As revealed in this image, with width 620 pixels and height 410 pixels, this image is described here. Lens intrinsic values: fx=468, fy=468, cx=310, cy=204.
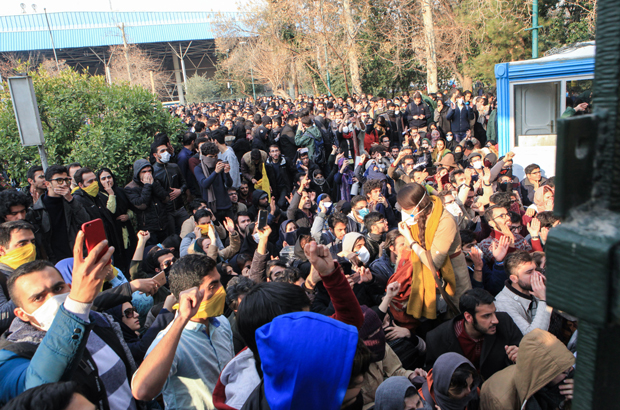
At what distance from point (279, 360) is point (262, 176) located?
6470 millimetres

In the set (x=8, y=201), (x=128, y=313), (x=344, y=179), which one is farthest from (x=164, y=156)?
(x=128, y=313)

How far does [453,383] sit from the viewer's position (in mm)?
2525

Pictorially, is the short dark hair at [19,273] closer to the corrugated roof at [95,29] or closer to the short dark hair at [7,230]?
the short dark hair at [7,230]

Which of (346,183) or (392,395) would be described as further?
(346,183)

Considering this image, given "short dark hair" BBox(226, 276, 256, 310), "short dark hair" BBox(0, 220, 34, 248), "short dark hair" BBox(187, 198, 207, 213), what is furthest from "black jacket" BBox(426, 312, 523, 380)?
"short dark hair" BBox(187, 198, 207, 213)

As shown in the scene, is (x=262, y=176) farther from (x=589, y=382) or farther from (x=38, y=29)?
(x=38, y=29)

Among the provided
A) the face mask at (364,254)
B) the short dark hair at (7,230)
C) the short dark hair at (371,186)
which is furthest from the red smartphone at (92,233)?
the short dark hair at (371,186)

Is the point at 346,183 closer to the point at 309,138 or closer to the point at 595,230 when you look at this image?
the point at 309,138

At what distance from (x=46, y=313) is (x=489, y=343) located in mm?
2624

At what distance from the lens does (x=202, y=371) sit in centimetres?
234

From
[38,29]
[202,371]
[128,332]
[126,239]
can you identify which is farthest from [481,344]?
[38,29]

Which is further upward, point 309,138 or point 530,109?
point 530,109

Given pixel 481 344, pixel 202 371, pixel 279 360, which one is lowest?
pixel 481 344

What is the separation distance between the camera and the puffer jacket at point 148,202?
574 cm
